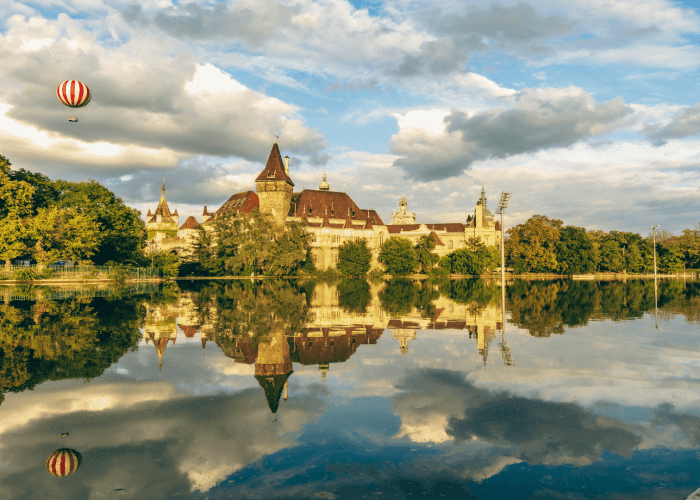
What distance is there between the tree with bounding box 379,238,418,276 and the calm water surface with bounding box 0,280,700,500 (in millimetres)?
70537

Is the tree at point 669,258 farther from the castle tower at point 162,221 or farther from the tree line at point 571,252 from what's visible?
the castle tower at point 162,221

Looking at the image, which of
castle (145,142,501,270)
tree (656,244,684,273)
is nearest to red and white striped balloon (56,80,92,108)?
castle (145,142,501,270)

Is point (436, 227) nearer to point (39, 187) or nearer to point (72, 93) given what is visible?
point (39, 187)

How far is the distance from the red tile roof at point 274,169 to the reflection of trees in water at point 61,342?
6441cm

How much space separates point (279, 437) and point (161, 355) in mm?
6739

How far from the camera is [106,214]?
57.2m

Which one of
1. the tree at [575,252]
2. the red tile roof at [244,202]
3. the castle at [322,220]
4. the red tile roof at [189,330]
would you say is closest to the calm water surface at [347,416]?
the red tile roof at [189,330]

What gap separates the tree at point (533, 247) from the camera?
291ft

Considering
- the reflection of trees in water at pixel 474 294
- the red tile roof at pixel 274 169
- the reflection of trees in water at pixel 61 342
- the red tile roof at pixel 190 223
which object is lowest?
the reflection of trees in water at pixel 474 294

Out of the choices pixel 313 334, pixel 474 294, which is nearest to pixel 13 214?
pixel 474 294

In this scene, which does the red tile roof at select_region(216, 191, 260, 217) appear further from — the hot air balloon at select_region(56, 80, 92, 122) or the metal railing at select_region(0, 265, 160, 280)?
the hot air balloon at select_region(56, 80, 92, 122)

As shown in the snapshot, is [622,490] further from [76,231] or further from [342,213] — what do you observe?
[342,213]

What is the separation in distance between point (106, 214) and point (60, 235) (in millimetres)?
10443

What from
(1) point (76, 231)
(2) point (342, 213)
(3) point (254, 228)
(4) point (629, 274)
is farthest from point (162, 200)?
(4) point (629, 274)
